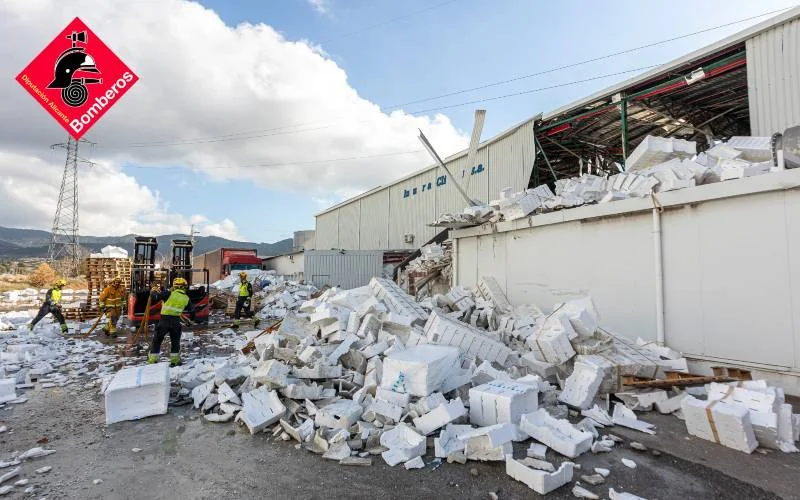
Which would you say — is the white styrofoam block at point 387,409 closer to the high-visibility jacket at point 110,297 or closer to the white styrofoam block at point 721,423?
the white styrofoam block at point 721,423

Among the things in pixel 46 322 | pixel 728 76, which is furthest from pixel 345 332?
pixel 46 322

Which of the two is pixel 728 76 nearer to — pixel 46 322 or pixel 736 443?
pixel 736 443

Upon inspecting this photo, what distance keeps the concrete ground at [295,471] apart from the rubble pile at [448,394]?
13cm

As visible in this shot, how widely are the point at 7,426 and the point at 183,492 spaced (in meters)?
3.14

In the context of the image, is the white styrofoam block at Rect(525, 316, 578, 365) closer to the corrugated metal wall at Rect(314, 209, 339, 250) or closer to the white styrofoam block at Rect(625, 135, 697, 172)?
the white styrofoam block at Rect(625, 135, 697, 172)

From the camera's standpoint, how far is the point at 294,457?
3.69 meters

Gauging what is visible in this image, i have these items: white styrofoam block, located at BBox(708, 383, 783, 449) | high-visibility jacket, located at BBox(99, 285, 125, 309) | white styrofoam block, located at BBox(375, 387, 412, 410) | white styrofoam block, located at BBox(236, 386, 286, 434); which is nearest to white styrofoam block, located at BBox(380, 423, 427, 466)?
white styrofoam block, located at BBox(375, 387, 412, 410)

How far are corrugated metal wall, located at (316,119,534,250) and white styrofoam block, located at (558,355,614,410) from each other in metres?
7.65

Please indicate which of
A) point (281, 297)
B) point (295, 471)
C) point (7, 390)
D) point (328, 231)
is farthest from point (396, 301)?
point (328, 231)

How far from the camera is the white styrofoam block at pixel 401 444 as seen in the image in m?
3.51

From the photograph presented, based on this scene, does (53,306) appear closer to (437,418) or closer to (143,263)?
(143,263)

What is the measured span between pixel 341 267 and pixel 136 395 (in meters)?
17.3

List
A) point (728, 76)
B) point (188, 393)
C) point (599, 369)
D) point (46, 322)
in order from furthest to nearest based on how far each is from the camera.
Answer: point (46, 322) < point (728, 76) < point (188, 393) < point (599, 369)

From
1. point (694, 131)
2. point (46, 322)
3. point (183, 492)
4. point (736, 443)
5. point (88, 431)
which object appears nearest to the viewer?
point (183, 492)
